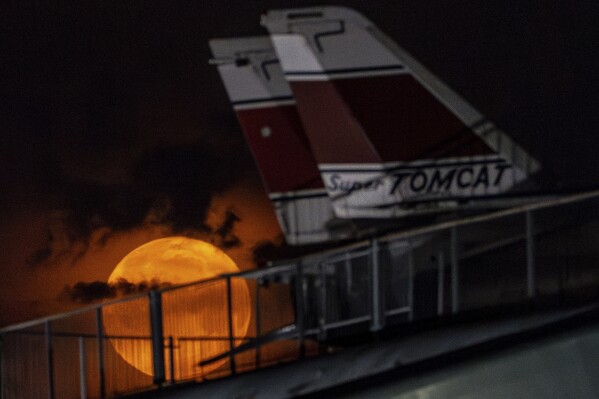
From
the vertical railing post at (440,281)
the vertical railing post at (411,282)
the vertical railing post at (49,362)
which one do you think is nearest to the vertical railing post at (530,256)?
the vertical railing post at (440,281)

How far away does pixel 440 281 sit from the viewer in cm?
770

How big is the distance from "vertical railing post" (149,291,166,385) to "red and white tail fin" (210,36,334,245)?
18.2ft

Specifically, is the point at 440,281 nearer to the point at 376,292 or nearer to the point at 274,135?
the point at 376,292

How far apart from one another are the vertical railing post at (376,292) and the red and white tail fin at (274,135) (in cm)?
626

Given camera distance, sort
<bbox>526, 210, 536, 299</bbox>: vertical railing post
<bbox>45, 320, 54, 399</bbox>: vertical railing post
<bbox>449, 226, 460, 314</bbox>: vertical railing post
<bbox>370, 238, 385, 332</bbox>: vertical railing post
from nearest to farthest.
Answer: <bbox>526, 210, 536, 299</bbox>: vertical railing post < <bbox>449, 226, 460, 314</bbox>: vertical railing post < <bbox>370, 238, 385, 332</bbox>: vertical railing post < <bbox>45, 320, 54, 399</bbox>: vertical railing post

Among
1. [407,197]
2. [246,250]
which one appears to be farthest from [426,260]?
[246,250]

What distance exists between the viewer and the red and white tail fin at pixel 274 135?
14156mm

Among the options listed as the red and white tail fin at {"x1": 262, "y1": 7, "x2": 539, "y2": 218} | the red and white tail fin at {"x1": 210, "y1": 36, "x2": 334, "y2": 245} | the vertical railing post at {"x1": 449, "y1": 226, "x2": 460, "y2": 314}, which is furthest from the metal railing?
the red and white tail fin at {"x1": 210, "y1": 36, "x2": 334, "y2": 245}

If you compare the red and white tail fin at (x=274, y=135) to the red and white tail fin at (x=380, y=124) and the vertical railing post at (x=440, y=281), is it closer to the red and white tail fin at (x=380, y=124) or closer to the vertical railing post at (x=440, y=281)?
the red and white tail fin at (x=380, y=124)

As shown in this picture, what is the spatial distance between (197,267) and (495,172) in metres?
6.92

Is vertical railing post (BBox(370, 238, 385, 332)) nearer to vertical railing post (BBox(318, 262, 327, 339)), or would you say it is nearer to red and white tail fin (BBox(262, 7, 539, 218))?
vertical railing post (BBox(318, 262, 327, 339))

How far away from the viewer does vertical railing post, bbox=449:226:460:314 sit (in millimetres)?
7180

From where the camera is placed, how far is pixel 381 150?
463 inches

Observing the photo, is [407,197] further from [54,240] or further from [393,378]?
[54,240]
